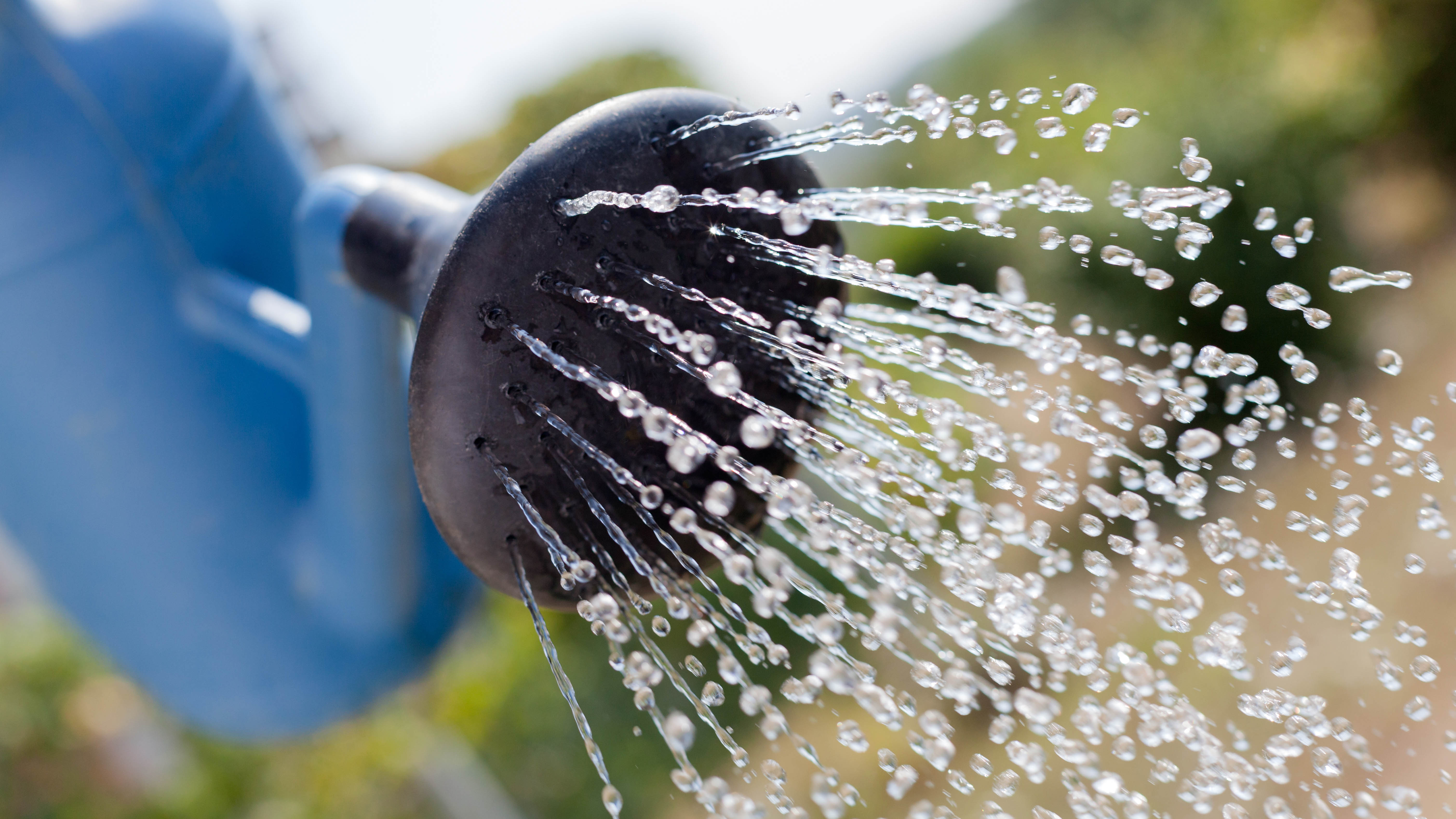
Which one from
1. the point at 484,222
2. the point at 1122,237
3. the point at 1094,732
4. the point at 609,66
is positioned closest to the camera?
the point at 484,222

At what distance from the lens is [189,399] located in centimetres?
111

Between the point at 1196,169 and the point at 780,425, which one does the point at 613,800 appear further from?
the point at 1196,169

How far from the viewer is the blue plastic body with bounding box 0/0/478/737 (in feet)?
3.40

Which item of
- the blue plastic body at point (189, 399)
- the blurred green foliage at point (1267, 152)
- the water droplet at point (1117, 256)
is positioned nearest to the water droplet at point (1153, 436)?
the water droplet at point (1117, 256)

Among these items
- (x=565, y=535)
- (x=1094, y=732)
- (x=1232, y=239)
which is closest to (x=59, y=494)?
(x=565, y=535)

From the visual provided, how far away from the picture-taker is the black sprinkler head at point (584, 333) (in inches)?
22.8

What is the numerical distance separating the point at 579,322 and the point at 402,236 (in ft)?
0.71

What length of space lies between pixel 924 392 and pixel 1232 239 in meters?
1.10

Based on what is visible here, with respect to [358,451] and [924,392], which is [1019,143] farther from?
[358,451]

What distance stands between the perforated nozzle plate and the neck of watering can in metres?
0.12

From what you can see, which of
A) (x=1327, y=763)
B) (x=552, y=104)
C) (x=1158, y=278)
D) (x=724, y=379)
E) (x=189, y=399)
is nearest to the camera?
(x=724, y=379)

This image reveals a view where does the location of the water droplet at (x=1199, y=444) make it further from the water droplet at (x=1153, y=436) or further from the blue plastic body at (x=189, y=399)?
the blue plastic body at (x=189, y=399)

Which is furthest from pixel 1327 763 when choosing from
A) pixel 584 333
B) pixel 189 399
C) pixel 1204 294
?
pixel 189 399

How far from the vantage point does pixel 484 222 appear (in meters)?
0.57
